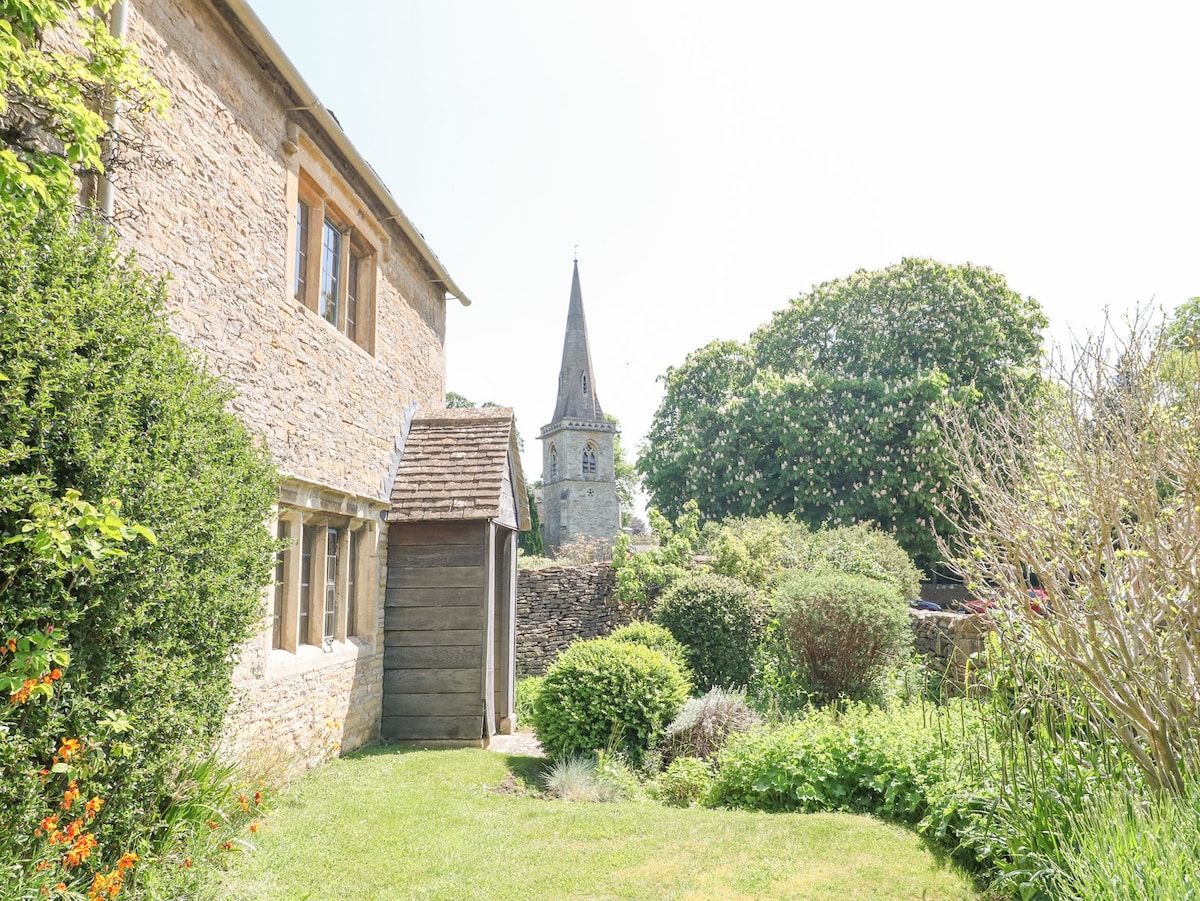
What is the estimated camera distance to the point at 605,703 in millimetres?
8500

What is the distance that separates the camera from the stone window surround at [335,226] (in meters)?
7.64

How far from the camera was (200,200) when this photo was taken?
19.9 ft

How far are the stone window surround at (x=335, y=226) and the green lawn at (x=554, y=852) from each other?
4.81 m

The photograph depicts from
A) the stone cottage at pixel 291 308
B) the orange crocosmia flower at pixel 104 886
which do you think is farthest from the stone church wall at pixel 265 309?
the orange crocosmia flower at pixel 104 886

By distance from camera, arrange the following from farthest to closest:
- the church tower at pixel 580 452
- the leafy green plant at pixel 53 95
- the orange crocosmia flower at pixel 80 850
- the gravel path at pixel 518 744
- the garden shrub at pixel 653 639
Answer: the church tower at pixel 580 452, the garden shrub at pixel 653 639, the gravel path at pixel 518 744, the leafy green plant at pixel 53 95, the orange crocosmia flower at pixel 80 850

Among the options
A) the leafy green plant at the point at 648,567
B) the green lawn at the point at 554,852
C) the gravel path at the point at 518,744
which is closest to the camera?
the green lawn at the point at 554,852

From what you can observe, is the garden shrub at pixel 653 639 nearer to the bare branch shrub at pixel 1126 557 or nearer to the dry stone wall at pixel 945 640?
the dry stone wall at pixel 945 640

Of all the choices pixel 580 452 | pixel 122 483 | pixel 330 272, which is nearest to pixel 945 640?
pixel 330 272

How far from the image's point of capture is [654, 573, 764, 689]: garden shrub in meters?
11.6

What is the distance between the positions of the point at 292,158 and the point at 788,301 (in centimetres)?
2356

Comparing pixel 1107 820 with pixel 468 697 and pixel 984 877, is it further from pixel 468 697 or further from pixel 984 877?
pixel 468 697

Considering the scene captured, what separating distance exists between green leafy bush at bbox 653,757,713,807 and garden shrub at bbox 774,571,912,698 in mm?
3693


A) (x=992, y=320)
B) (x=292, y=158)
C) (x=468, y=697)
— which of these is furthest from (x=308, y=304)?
(x=992, y=320)

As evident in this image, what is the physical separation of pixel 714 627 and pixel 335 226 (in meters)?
7.79
